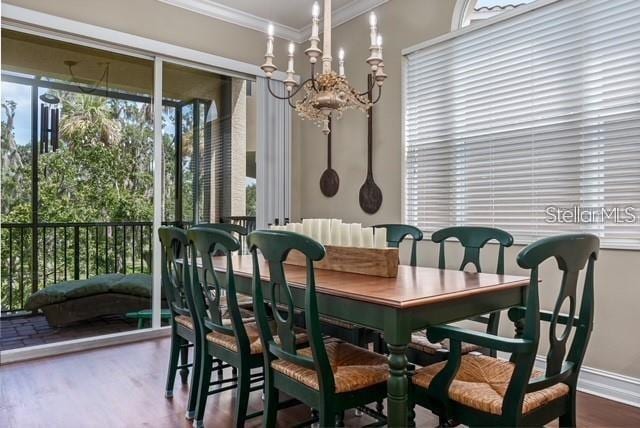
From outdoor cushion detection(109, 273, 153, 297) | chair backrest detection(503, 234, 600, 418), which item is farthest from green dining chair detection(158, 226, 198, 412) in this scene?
chair backrest detection(503, 234, 600, 418)

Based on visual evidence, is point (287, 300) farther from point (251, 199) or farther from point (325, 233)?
point (251, 199)

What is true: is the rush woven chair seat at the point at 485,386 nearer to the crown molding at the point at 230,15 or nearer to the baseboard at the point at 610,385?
the baseboard at the point at 610,385

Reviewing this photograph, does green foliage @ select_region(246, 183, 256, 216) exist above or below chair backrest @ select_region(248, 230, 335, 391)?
above

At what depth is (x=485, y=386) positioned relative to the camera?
162 cm

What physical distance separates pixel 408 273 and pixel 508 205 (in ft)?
4.25

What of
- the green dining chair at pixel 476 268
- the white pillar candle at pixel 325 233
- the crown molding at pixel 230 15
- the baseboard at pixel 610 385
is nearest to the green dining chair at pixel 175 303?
the white pillar candle at pixel 325 233

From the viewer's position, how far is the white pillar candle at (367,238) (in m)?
2.17

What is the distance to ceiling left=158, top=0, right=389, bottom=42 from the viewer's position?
163 inches

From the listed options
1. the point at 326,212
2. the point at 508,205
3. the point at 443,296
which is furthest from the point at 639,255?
the point at 326,212

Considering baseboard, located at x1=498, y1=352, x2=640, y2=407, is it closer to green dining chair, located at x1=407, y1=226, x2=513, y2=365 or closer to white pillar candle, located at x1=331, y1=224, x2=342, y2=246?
green dining chair, located at x1=407, y1=226, x2=513, y2=365

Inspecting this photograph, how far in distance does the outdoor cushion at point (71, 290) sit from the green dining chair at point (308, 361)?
243cm

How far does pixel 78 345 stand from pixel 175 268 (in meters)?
1.68

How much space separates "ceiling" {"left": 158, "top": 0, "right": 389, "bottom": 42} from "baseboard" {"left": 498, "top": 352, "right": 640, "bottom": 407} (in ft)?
10.9

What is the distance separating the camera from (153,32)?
12.8 feet
